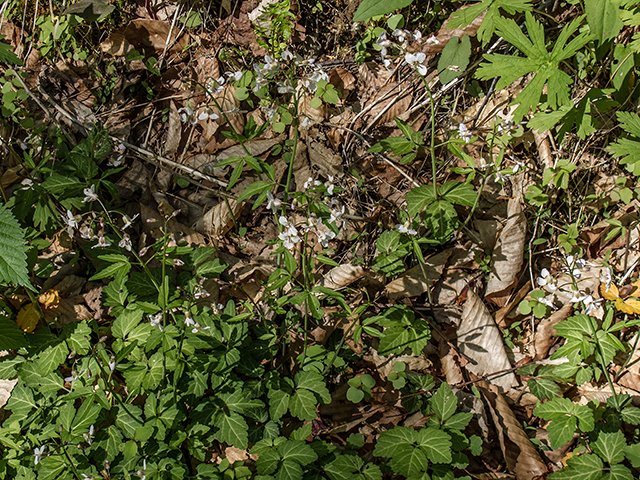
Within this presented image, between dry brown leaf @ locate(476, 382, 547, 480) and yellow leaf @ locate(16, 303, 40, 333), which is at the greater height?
yellow leaf @ locate(16, 303, 40, 333)

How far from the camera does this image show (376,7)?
222 cm

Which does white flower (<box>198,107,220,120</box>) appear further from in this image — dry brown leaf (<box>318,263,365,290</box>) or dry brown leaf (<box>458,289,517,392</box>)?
dry brown leaf (<box>458,289,517,392</box>)

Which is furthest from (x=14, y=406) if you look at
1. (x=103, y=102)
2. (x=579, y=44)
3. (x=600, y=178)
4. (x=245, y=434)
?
(x=600, y=178)

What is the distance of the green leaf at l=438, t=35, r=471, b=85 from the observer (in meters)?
2.67

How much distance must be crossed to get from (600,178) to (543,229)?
50 centimetres

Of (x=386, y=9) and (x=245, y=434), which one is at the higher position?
(x=386, y=9)

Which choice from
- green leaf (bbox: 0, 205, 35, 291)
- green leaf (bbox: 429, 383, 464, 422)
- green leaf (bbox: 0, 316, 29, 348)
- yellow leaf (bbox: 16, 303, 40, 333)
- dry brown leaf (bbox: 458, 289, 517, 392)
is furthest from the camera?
yellow leaf (bbox: 16, 303, 40, 333)

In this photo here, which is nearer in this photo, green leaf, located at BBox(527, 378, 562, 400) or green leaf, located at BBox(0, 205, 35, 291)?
green leaf, located at BBox(0, 205, 35, 291)

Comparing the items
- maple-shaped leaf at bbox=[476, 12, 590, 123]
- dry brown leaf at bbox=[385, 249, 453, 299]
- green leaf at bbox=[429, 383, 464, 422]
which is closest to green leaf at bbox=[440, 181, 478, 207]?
maple-shaped leaf at bbox=[476, 12, 590, 123]

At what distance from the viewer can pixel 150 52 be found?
365cm

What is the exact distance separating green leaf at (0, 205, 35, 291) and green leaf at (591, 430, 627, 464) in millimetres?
2909

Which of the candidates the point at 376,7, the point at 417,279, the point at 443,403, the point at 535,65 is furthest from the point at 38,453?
the point at 535,65

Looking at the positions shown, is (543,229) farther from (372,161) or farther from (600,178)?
(372,161)

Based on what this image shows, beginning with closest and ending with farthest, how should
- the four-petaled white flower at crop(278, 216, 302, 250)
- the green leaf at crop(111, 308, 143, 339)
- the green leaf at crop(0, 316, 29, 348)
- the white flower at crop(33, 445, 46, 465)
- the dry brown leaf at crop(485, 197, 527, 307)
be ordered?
the four-petaled white flower at crop(278, 216, 302, 250) < the green leaf at crop(0, 316, 29, 348) < the white flower at crop(33, 445, 46, 465) < the green leaf at crop(111, 308, 143, 339) < the dry brown leaf at crop(485, 197, 527, 307)
